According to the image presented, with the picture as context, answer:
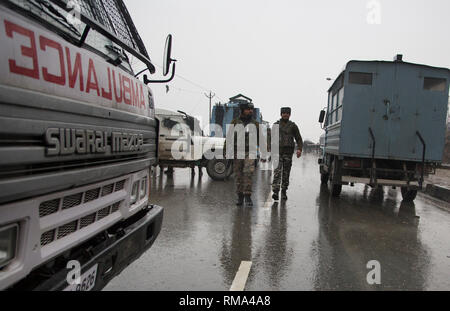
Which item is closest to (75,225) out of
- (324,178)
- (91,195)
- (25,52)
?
(91,195)

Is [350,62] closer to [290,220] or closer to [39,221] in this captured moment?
[290,220]

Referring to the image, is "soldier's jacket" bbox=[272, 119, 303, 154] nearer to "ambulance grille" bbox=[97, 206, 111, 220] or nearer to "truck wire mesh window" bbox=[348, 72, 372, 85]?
"truck wire mesh window" bbox=[348, 72, 372, 85]

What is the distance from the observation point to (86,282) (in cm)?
195

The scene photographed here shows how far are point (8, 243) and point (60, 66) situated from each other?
2.93 ft

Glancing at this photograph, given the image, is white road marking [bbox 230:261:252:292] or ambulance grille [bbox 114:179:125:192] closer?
ambulance grille [bbox 114:179:125:192]

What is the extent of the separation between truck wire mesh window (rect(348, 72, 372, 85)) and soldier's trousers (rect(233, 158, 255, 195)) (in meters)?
2.78

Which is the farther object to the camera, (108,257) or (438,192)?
(438,192)

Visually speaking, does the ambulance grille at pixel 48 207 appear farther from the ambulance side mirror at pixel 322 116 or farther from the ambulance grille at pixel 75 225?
the ambulance side mirror at pixel 322 116

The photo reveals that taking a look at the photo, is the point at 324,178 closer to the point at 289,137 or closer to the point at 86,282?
the point at 289,137

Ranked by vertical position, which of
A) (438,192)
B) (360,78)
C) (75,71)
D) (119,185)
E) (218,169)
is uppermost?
(360,78)

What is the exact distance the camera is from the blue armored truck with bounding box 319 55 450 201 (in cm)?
717

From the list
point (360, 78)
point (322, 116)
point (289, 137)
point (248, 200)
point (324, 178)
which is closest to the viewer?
point (248, 200)

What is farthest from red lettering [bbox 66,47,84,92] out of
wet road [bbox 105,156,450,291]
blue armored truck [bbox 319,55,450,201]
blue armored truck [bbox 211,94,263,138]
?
blue armored truck [bbox 211,94,263,138]

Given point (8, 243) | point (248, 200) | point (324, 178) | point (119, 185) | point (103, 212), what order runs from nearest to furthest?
point (8, 243)
point (103, 212)
point (119, 185)
point (248, 200)
point (324, 178)
